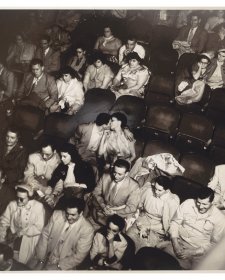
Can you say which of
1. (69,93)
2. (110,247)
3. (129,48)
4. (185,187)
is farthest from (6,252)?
(129,48)

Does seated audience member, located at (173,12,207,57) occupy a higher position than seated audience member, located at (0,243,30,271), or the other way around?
seated audience member, located at (173,12,207,57)

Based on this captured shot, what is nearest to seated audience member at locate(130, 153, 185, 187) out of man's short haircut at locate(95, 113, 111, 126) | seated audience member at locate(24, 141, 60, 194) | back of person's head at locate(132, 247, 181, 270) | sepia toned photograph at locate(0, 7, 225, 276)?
sepia toned photograph at locate(0, 7, 225, 276)

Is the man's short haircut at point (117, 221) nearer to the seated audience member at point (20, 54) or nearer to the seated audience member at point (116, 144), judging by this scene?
the seated audience member at point (116, 144)

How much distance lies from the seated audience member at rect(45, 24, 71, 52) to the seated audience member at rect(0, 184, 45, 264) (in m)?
1.07

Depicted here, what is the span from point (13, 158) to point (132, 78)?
106 centimetres

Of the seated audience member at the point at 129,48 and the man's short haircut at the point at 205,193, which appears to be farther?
the seated audience member at the point at 129,48

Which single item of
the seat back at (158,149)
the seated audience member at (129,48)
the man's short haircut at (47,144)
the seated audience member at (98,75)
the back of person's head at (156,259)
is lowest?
the back of person's head at (156,259)

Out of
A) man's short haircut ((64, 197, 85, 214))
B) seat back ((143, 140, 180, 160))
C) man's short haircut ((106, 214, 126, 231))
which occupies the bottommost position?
man's short haircut ((106, 214, 126, 231))

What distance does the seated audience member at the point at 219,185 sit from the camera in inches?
105

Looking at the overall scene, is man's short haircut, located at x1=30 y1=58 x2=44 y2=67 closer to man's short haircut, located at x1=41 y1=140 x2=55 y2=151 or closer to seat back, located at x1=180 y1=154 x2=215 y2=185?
man's short haircut, located at x1=41 y1=140 x2=55 y2=151

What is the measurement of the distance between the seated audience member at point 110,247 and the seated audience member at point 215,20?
1570 mm

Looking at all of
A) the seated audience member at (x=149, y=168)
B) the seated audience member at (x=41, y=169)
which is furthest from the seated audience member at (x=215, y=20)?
the seated audience member at (x=41, y=169)

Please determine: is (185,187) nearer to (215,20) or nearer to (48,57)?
(215,20)

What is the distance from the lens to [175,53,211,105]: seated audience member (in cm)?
277
